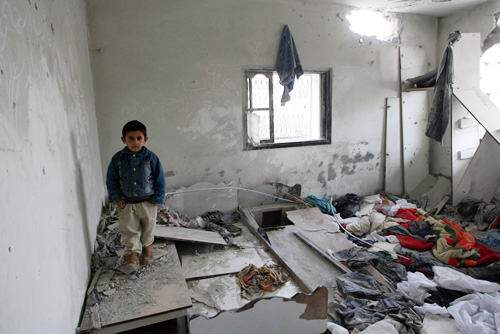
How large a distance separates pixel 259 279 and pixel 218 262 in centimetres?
48

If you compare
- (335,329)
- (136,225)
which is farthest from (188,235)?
(335,329)

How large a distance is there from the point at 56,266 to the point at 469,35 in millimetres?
5163

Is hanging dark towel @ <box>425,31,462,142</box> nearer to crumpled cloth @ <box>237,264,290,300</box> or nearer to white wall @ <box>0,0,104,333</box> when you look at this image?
crumpled cloth @ <box>237,264,290,300</box>

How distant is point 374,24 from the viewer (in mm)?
4320

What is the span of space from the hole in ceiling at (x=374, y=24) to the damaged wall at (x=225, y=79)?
10 cm

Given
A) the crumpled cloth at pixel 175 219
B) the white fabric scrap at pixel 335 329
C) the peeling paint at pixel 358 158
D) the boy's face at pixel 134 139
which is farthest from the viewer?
the peeling paint at pixel 358 158

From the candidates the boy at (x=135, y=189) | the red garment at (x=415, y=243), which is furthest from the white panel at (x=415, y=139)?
the boy at (x=135, y=189)

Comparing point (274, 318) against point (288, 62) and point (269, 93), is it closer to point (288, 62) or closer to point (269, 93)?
point (269, 93)

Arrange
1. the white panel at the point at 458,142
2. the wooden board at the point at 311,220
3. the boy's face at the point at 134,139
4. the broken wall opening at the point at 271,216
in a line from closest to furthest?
the boy's face at the point at 134,139 < the wooden board at the point at 311,220 < the broken wall opening at the point at 271,216 < the white panel at the point at 458,142

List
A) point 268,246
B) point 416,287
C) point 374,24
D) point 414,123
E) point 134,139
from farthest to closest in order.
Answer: point 414,123, point 374,24, point 268,246, point 416,287, point 134,139

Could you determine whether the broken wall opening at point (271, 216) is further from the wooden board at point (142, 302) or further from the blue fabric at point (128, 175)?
the blue fabric at point (128, 175)

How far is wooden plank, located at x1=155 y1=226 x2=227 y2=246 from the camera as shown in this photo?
271 centimetres

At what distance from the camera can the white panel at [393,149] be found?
4.61 metres

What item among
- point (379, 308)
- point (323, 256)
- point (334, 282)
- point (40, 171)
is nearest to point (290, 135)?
point (323, 256)
